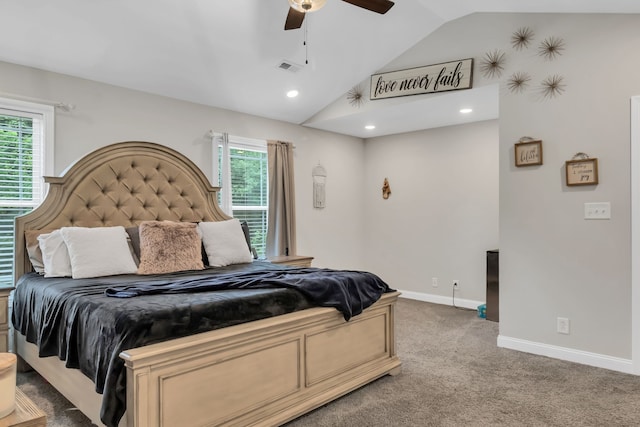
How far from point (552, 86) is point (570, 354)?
208cm

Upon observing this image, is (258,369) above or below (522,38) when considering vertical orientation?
below

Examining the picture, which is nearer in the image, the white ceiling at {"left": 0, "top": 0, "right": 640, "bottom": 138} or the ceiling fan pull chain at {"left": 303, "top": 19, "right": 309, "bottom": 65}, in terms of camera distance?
the white ceiling at {"left": 0, "top": 0, "right": 640, "bottom": 138}

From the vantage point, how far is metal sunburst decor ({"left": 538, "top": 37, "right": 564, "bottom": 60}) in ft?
10.5

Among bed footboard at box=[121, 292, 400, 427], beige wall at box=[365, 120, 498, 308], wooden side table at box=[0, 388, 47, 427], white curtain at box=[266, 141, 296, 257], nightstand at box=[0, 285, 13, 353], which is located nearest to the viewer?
wooden side table at box=[0, 388, 47, 427]

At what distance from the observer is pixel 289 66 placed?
12.6 ft

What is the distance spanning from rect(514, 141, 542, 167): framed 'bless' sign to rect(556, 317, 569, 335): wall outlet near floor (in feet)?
4.05

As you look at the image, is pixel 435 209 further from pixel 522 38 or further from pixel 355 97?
pixel 522 38

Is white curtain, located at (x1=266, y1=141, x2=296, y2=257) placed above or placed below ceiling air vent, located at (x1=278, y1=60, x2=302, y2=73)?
below

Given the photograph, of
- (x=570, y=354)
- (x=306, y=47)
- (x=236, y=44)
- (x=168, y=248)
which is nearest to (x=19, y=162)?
(x=168, y=248)

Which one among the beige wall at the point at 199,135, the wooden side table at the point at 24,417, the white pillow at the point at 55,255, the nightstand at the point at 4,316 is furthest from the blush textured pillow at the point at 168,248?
the wooden side table at the point at 24,417

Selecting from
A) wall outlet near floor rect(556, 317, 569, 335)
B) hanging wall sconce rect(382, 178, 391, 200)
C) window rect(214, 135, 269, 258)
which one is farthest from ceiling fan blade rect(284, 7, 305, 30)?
hanging wall sconce rect(382, 178, 391, 200)

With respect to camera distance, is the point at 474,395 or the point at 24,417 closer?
the point at 24,417

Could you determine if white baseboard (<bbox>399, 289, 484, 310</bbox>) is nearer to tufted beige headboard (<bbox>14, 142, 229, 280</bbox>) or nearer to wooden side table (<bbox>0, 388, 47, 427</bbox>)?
tufted beige headboard (<bbox>14, 142, 229, 280</bbox>)

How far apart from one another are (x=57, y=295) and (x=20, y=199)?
1361 mm
